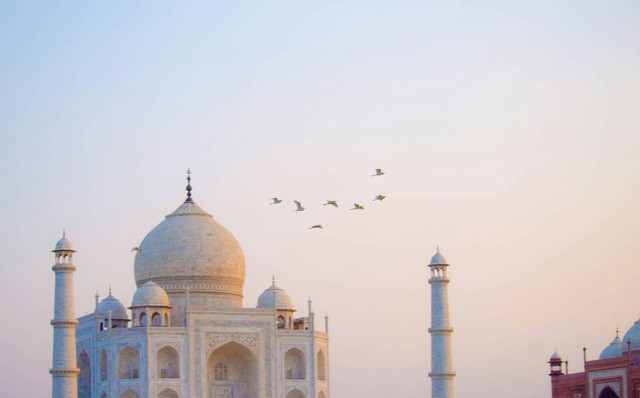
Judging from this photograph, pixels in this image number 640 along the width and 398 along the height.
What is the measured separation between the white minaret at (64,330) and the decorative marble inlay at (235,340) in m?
5.18

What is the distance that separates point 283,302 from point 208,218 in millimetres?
5370

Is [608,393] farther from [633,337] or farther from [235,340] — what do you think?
[235,340]

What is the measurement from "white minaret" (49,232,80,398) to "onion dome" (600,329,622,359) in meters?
21.4

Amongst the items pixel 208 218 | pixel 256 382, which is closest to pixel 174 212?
pixel 208 218

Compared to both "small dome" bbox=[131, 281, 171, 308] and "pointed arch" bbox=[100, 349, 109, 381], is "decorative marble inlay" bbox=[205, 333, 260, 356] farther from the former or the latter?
"pointed arch" bbox=[100, 349, 109, 381]

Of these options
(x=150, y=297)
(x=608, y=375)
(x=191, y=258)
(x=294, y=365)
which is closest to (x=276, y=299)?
(x=294, y=365)

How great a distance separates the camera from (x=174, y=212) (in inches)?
2093

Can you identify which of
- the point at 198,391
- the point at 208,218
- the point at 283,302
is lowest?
the point at 198,391

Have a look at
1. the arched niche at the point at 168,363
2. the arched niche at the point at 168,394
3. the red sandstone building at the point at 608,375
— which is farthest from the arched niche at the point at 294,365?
the red sandstone building at the point at 608,375

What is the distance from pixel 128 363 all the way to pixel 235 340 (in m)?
4.15

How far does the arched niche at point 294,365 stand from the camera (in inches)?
1951

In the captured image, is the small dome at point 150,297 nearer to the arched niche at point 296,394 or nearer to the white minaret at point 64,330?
the white minaret at point 64,330

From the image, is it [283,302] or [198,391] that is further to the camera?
[283,302]

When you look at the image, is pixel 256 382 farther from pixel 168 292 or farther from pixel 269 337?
pixel 168 292
